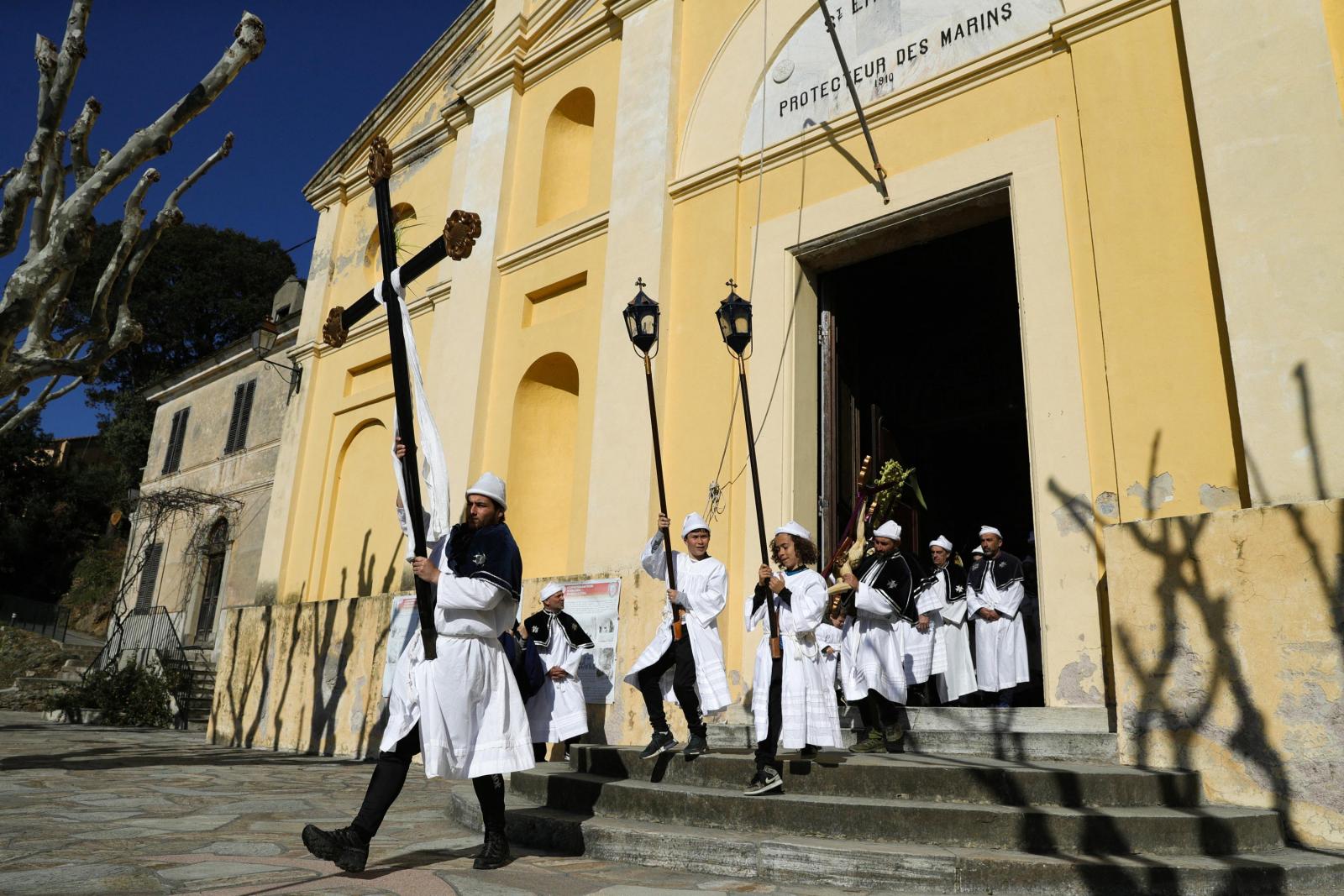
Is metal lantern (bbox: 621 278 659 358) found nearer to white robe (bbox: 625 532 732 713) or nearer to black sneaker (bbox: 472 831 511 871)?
white robe (bbox: 625 532 732 713)

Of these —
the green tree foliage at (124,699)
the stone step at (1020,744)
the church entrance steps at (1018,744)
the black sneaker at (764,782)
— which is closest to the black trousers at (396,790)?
the black sneaker at (764,782)

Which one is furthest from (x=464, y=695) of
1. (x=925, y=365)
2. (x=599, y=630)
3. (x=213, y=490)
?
(x=213, y=490)

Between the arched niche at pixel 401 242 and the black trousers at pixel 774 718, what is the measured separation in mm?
10773

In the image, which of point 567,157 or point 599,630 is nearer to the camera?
point 599,630

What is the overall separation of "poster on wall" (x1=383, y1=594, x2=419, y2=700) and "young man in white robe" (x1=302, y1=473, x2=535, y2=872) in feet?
22.3

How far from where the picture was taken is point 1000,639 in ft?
28.7

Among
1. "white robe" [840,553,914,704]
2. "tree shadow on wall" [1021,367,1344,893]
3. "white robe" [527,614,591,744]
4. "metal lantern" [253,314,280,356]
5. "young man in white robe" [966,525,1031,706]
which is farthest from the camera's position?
"metal lantern" [253,314,280,356]

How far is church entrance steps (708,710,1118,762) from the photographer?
598 cm

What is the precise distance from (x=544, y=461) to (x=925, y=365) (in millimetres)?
5034

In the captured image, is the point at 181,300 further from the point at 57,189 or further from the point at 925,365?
the point at 925,365

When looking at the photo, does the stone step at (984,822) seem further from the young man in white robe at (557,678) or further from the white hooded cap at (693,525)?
the young man in white robe at (557,678)

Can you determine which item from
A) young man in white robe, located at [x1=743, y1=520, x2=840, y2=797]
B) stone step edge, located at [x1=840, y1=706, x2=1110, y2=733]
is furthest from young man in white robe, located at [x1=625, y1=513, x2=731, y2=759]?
stone step edge, located at [x1=840, y1=706, x2=1110, y2=733]

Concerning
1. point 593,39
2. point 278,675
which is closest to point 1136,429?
point 593,39

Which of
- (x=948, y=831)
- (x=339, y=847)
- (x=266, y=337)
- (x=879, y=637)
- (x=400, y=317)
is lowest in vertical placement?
(x=339, y=847)
